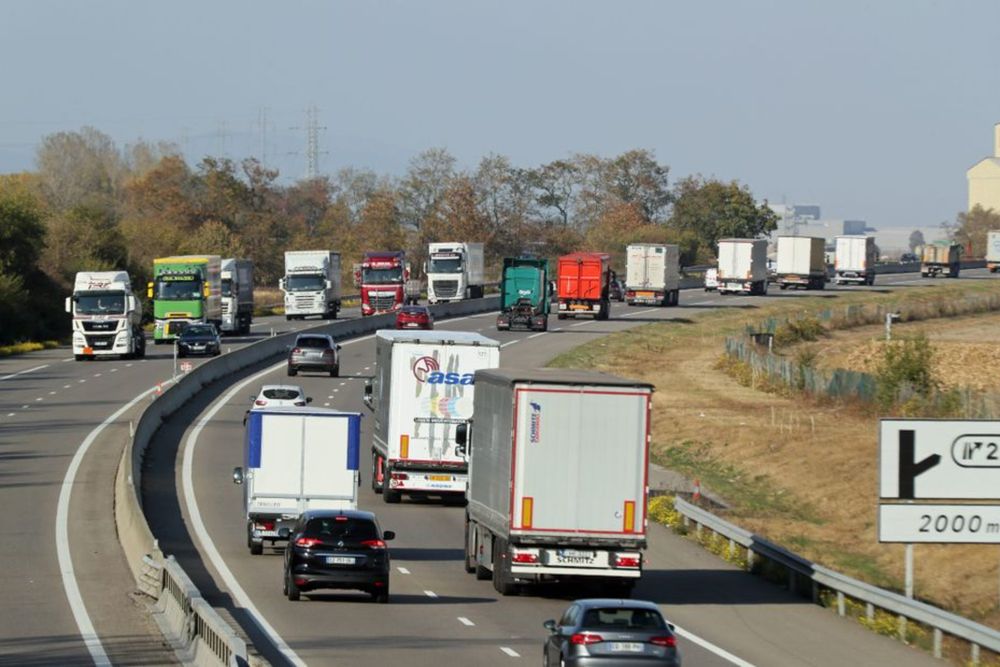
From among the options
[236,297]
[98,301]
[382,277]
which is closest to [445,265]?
[382,277]

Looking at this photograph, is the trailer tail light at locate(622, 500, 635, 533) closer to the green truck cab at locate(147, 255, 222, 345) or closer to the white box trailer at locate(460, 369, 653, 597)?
the white box trailer at locate(460, 369, 653, 597)

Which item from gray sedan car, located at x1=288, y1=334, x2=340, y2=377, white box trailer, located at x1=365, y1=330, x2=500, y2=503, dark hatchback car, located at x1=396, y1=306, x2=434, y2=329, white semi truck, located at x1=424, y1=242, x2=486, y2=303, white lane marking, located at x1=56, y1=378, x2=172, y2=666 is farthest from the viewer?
white semi truck, located at x1=424, y1=242, x2=486, y2=303

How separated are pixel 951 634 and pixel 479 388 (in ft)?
29.7

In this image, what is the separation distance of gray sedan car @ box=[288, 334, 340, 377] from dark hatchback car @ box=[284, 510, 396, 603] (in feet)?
139

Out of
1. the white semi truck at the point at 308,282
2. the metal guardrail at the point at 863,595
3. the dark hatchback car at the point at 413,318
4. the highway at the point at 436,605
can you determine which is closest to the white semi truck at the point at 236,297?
the white semi truck at the point at 308,282

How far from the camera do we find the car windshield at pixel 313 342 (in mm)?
68062

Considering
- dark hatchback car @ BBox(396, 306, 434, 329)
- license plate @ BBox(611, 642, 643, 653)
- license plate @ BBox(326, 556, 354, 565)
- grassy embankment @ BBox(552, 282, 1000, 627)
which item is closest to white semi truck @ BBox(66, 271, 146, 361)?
dark hatchback car @ BBox(396, 306, 434, 329)

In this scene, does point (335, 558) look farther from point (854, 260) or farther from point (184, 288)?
point (854, 260)

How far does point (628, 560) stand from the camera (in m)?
25.6

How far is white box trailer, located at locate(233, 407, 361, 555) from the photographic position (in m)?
30.7

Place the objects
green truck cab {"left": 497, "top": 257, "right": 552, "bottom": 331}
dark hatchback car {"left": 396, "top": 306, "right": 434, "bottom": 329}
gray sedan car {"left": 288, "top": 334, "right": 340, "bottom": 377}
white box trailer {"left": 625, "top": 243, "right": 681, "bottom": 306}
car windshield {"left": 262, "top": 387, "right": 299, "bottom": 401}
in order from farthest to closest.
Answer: white box trailer {"left": 625, "top": 243, "right": 681, "bottom": 306}
green truck cab {"left": 497, "top": 257, "right": 552, "bottom": 331}
dark hatchback car {"left": 396, "top": 306, "right": 434, "bottom": 329}
gray sedan car {"left": 288, "top": 334, "right": 340, "bottom": 377}
car windshield {"left": 262, "top": 387, "right": 299, "bottom": 401}

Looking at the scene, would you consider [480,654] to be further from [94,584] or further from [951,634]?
[94,584]

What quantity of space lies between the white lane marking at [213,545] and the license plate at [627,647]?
4.28m

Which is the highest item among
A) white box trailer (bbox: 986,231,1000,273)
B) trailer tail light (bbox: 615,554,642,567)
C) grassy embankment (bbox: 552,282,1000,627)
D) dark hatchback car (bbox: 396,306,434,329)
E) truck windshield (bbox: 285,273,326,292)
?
white box trailer (bbox: 986,231,1000,273)
